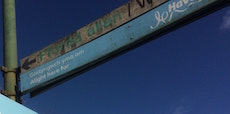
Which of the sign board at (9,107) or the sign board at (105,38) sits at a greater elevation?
the sign board at (105,38)

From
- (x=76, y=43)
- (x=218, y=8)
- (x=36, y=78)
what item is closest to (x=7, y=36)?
(x=36, y=78)

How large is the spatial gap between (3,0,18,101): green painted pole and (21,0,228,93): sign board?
16 centimetres

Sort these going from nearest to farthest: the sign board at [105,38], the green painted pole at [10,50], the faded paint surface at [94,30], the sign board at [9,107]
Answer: the sign board at [9,107], the sign board at [105,38], the faded paint surface at [94,30], the green painted pole at [10,50]

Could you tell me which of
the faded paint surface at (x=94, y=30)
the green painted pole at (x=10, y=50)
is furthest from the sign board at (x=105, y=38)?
the green painted pole at (x=10, y=50)

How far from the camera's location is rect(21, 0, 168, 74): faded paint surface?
5.12 metres

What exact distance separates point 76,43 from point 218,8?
209 cm

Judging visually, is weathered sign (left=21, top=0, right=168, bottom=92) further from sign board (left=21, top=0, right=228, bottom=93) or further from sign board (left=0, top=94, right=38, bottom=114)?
sign board (left=0, top=94, right=38, bottom=114)

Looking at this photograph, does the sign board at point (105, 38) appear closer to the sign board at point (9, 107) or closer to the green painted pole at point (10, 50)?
the green painted pole at point (10, 50)

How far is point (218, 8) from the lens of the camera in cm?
466

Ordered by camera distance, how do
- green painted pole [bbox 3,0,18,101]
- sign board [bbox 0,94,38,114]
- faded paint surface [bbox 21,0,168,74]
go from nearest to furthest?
sign board [bbox 0,94,38,114] < faded paint surface [bbox 21,0,168,74] < green painted pole [bbox 3,0,18,101]

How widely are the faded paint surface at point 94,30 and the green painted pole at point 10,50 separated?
0.62 ft

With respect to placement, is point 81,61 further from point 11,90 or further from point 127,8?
point 11,90

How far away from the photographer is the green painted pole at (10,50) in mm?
6031

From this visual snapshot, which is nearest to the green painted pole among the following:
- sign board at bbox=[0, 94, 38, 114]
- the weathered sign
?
the weathered sign
